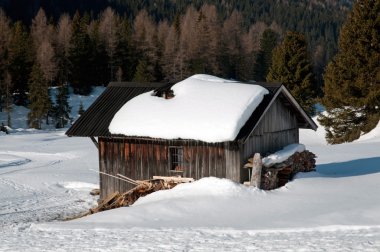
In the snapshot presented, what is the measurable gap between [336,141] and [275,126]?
21.4m

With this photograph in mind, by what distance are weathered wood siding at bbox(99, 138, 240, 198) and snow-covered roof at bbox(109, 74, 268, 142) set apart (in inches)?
33.7

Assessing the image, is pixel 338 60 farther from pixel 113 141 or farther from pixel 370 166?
pixel 113 141

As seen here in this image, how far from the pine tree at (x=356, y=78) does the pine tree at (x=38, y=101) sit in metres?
36.5

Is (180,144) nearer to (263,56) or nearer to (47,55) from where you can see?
(47,55)

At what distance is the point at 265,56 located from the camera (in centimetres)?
9956

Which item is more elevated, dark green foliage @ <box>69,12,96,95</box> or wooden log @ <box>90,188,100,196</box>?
dark green foliage @ <box>69,12,96,95</box>

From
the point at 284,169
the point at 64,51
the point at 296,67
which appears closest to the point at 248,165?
the point at 284,169

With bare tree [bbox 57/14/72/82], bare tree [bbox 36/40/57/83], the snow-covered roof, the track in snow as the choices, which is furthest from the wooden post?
bare tree [bbox 57/14/72/82]

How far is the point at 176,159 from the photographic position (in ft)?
74.4

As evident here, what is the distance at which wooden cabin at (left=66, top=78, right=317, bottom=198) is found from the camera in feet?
70.5

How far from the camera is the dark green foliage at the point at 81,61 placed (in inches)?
3214

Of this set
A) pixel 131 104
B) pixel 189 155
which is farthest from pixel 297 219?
pixel 131 104

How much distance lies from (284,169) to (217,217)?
5727 mm

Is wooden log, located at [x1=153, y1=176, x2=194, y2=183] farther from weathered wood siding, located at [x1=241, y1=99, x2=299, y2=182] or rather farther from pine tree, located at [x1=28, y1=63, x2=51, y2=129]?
pine tree, located at [x1=28, y1=63, x2=51, y2=129]
